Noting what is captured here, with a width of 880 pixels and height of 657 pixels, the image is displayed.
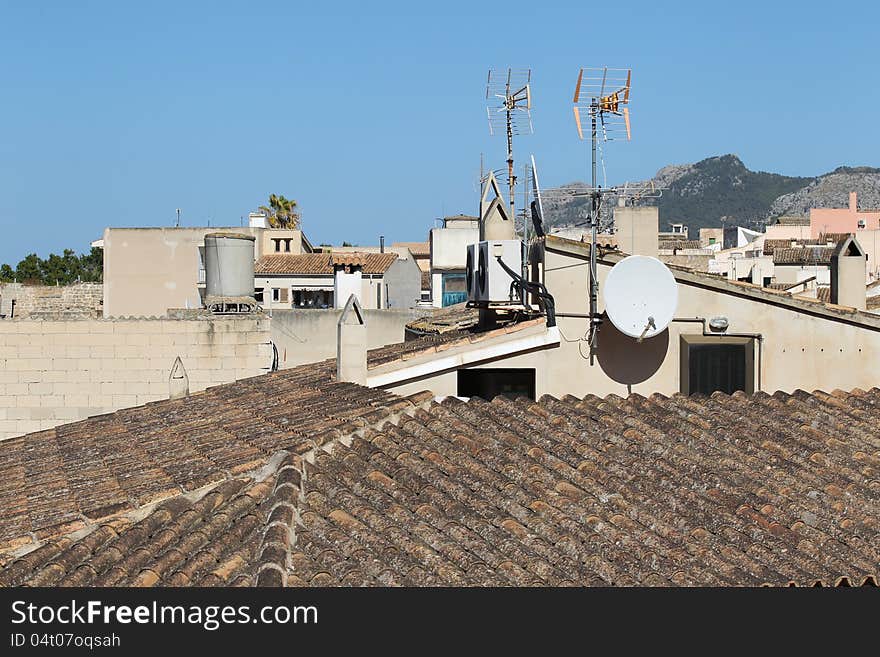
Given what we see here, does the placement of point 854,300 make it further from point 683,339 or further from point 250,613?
point 250,613

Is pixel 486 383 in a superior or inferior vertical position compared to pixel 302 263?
inferior

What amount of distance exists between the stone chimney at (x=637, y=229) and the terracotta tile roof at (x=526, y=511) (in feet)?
12.1

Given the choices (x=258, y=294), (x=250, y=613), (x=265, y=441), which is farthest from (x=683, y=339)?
(x=258, y=294)

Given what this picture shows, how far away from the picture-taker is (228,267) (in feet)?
78.1

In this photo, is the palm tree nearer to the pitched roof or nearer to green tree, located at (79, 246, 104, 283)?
green tree, located at (79, 246, 104, 283)

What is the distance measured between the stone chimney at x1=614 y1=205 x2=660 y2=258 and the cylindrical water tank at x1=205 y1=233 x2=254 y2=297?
9.88 metres

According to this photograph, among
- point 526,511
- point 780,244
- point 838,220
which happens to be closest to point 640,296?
→ point 526,511

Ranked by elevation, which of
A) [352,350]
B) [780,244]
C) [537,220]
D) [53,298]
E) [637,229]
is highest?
[537,220]

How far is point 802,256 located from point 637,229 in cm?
3550

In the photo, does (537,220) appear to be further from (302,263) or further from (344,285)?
(302,263)

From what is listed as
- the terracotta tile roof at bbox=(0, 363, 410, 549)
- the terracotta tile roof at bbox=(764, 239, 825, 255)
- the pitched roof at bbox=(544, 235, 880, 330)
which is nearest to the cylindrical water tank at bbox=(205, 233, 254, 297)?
the terracotta tile roof at bbox=(0, 363, 410, 549)

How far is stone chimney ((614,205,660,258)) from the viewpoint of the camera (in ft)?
51.4

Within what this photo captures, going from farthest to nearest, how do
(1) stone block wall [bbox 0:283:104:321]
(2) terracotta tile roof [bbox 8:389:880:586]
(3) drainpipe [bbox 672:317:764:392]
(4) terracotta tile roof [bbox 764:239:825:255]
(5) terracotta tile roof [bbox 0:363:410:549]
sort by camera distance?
(4) terracotta tile roof [bbox 764:239:825:255] < (1) stone block wall [bbox 0:283:104:321] < (3) drainpipe [bbox 672:317:764:392] < (5) terracotta tile roof [bbox 0:363:410:549] < (2) terracotta tile roof [bbox 8:389:880:586]

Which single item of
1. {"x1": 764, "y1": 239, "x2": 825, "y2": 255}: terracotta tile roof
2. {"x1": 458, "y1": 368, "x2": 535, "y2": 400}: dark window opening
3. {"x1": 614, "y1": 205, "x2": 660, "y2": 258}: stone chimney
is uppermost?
Answer: {"x1": 614, "y1": 205, "x2": 660, "y2": 258}: stone chimney
